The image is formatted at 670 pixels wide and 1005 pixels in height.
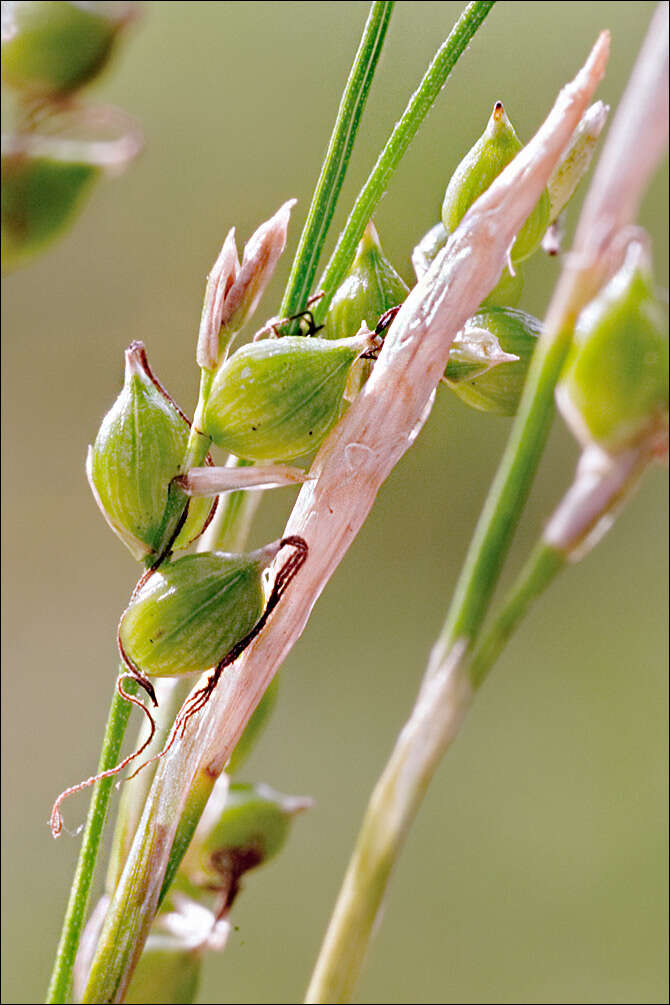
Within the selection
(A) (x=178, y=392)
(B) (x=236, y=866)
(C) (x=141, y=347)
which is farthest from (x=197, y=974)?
(A) (x=178, y=392)

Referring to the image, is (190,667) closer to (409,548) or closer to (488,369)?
(488,369)

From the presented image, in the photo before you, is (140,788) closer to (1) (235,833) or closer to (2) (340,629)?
(1) (235,833)

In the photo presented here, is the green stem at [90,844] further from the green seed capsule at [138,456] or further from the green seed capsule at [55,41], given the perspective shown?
the green seed capsule at [55,41]

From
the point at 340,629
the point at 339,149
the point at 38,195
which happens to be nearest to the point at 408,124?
the point at 339,149

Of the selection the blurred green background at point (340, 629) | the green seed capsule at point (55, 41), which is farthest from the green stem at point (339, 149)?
the blurred green background at point (340, 629)

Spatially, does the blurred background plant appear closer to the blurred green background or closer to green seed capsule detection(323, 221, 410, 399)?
green seed capsule detection(323, 221, 410, 399)
